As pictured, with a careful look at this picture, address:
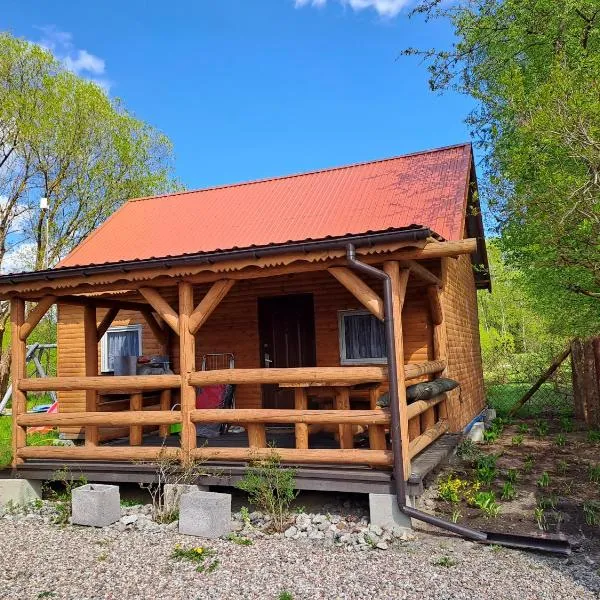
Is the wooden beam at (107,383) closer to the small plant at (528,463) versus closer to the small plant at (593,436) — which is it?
the small plant at (528,463)

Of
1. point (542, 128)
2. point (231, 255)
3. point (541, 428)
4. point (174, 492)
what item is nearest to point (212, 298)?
point (231, 255)

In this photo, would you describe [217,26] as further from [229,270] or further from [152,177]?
[229,270]

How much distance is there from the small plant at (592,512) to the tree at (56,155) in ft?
64.1

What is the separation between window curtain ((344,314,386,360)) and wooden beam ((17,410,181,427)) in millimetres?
3625

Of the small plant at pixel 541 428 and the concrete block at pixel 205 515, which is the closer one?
the concrete block at pixel 205 515

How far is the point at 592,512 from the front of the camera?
5.64 meters

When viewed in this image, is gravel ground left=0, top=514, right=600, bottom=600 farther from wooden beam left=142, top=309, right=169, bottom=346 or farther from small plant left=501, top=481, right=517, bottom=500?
wooden beam left=142, top=309, right=169, bottom=346

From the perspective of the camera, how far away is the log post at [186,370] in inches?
259

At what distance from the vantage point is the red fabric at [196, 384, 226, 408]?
8461 millimetres

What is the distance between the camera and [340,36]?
18.5 metres

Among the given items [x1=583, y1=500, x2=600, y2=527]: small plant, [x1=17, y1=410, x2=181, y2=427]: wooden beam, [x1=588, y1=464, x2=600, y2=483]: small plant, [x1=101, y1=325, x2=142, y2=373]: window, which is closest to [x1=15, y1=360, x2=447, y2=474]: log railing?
[x1=17, y1=410, x2=181, y2=427]: wooden beam

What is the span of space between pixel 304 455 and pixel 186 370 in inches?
68.9

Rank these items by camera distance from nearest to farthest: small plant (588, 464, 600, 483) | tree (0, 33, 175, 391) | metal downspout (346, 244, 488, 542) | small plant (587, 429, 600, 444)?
metal downspout (346, 244, 488, 542), small plant (588, 464, 600, 483), small plant (587, 429, 600, 444), tree (0, 33, 175, 391)

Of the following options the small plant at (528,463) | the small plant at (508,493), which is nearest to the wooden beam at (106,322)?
the small plant at (508,493)
